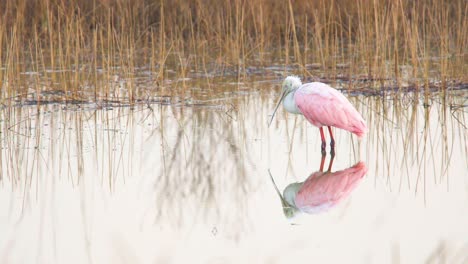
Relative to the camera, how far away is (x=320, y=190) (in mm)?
5516

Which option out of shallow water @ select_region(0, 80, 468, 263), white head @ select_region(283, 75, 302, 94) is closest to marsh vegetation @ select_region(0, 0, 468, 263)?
shallow water @ select_region(0, 80, 468, 263)

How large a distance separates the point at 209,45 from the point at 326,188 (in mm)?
6048

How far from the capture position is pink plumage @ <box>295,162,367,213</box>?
5214 mm

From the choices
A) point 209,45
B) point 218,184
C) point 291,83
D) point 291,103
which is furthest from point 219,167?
point 209,45

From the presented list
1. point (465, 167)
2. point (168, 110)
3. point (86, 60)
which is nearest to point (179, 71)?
point (86, 60)

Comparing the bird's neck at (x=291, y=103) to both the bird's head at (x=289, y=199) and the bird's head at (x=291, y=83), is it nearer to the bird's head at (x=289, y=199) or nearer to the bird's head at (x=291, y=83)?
the bird's head at (x=291, y=83)

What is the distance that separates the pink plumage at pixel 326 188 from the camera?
17.1ft

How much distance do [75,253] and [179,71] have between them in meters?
6.06

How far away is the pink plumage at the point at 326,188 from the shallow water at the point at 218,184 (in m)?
0.06

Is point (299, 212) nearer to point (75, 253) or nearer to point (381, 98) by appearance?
point (75, 253)

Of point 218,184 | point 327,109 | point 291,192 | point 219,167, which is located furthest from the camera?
point 327,109

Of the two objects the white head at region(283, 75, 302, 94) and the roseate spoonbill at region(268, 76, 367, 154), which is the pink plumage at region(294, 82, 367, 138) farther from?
the white head at region(283, 75, 302, 94)

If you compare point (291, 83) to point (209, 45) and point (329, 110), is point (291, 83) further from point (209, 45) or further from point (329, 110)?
point (209, 45)

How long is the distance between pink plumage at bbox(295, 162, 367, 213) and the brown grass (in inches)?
93.5
